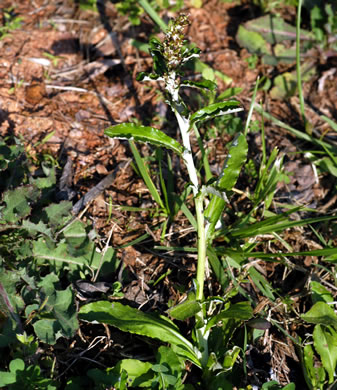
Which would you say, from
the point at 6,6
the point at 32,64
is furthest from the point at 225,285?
the point at 6,6

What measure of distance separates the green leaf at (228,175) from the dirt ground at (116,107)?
390mm

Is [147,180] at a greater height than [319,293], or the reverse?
[147,180]

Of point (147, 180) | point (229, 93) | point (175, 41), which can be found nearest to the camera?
point (175, 41)

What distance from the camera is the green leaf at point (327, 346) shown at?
2.40 m

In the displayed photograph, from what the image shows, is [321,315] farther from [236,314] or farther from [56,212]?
[56,212]

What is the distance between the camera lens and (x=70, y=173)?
3.06 m

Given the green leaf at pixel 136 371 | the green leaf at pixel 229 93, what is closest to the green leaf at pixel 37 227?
the green leaf at pixel 136 371

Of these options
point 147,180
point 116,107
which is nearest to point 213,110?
point 147,180

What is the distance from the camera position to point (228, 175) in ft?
8.10

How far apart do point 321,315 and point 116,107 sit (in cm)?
218

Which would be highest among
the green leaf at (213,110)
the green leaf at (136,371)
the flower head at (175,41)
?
the flower head at (175,41)

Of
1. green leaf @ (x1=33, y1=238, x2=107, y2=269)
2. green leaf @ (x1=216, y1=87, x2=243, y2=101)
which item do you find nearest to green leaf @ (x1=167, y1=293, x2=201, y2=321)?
green leaf @ (x1=33, y1=238, x2=107, y2=269)

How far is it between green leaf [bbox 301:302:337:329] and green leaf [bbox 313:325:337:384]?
2.0 inches

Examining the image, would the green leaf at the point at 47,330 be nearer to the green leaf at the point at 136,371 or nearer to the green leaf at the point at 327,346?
the green leaf at the point at 136,371
